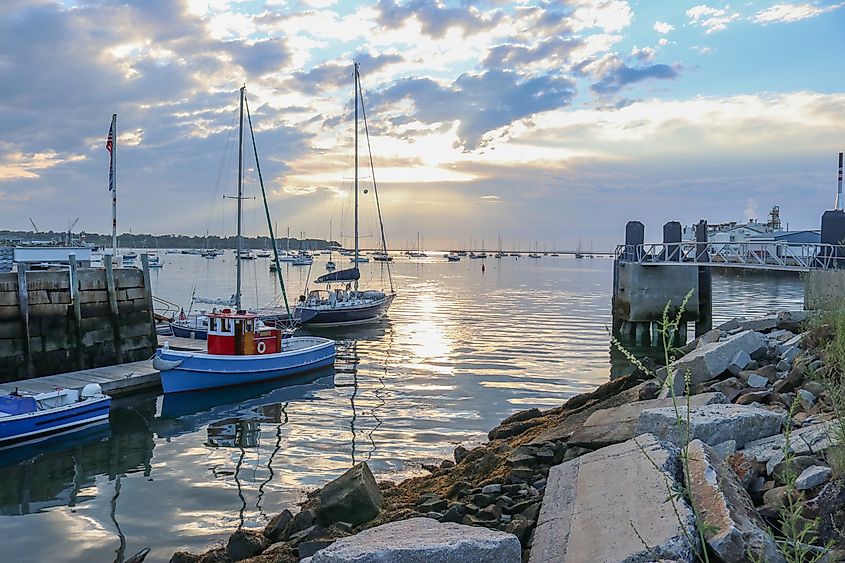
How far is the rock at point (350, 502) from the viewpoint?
804 cm

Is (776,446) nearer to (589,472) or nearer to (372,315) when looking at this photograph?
(589,472)

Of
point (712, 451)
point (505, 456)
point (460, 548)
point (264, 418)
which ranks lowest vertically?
point (264, 418)

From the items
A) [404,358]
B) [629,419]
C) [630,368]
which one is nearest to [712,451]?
[629,419]

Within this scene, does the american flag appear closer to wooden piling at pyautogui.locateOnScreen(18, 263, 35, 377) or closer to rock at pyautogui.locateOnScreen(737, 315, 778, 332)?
wooden piling at pyautogui.locateOnScreen(18, 263, 35, 377)

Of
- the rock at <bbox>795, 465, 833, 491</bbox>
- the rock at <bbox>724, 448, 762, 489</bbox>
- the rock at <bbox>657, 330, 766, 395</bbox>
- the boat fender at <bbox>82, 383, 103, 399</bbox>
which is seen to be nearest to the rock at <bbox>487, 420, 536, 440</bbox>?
the rock at <bbox>657, 330, 766, 395</bbox>

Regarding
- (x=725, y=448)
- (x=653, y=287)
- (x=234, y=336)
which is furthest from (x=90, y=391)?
(x=653, y=287)

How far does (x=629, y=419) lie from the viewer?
8078mm

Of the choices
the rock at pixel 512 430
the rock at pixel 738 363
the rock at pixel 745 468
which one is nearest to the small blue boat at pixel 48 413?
the rock at pixel 512 430

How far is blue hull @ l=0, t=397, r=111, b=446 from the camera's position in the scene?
1452 cm

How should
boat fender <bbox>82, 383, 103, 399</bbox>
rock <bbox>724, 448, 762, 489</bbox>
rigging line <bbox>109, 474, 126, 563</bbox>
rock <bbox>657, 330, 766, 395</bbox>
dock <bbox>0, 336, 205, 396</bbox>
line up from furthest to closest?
dock <bbox>0, 336, 205, 396</bbox> → boat fender <bbox>82, 383, 103, 399</bbox> → rock <bbox>657, 330, 766, 395</bbox> → rigging line <bbox>109, 474, 126, 563</bbox> → rock <bbox>724, 448, 762, 489</bbox>

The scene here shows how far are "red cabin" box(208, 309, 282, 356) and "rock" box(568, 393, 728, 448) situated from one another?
15924 millimetres

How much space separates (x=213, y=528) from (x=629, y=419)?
21.2 ft

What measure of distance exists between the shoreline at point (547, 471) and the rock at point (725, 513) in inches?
3.1

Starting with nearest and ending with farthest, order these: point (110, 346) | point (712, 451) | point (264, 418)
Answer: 1. point (712, 451)
2. point (264, 418)
3. point (110, 346)
